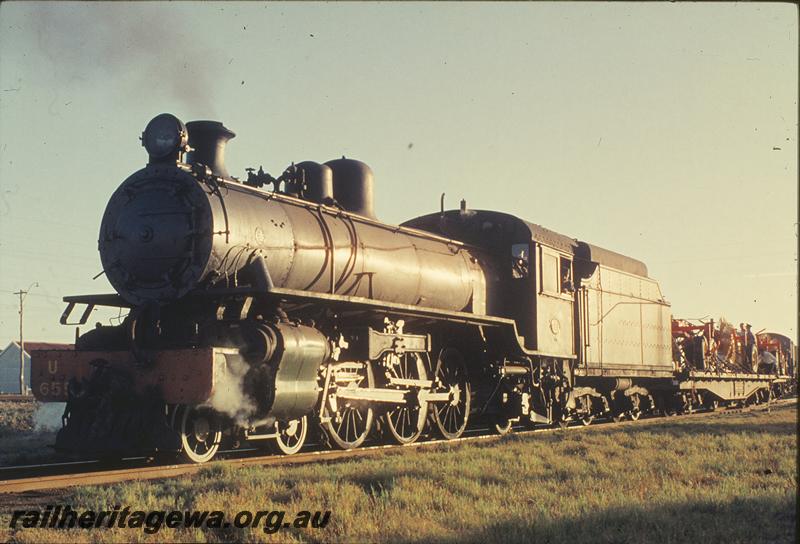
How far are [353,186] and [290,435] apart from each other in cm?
414

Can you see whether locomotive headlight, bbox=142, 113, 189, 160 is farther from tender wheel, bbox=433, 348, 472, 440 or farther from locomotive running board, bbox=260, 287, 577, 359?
tender wheel, bbox=433, 348, 472, 440

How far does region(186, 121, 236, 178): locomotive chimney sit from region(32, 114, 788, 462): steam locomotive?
23 mm

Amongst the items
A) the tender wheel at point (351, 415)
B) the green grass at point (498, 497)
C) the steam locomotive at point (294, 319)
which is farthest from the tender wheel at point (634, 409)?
the tender wheel at point (351, 415)

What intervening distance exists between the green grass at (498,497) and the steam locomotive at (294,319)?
111cm

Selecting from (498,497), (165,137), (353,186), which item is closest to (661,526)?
(498,497)

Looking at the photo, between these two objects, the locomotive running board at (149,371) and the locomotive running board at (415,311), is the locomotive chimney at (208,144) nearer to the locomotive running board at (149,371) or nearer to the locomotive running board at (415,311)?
the locomotive running board at (415,311)

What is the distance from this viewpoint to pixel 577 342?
17125 millimetres

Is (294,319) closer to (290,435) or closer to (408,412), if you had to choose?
(290,435)

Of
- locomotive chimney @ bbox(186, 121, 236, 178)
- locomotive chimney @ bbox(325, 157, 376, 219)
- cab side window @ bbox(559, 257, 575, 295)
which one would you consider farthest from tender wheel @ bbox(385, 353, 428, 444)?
cab side window @ bbox(559, 257, 575, 295)

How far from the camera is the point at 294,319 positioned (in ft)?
35.2

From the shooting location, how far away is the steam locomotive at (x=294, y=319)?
9.52m

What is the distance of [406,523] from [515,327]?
867 centimetres

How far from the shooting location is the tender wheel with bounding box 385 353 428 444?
13.1 meters

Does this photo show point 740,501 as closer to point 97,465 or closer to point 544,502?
point 544,502
